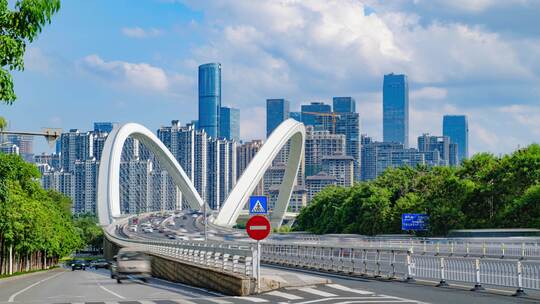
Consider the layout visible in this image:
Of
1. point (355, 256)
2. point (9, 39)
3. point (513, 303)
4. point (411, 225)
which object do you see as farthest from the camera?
point (411, 225)

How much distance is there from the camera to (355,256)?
3969 cm

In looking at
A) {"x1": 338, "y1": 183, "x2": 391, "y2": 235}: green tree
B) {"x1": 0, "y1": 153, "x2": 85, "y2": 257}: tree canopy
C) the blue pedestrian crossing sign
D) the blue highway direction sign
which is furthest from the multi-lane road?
{"x1": 338, "y1": 183, "x2": 391, "y2": 235}: green tree

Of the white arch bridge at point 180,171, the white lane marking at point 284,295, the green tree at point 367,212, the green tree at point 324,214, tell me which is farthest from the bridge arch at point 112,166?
the white lane marking at point 284,295

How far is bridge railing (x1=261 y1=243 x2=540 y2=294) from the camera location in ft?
83.7

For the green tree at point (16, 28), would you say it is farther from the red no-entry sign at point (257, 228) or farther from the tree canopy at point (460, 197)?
the tree canopy at point (460, 197)

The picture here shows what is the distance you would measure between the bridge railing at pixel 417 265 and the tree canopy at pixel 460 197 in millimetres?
29852

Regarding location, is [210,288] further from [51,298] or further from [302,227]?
[302,227]

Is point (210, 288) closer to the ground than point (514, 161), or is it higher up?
closer to the ground

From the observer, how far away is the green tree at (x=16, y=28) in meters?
17.2

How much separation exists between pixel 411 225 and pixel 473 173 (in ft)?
37.1

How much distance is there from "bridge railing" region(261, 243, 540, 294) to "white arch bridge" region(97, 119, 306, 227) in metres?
89.6

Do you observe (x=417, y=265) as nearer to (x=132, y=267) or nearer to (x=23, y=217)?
(x=132, y=267)

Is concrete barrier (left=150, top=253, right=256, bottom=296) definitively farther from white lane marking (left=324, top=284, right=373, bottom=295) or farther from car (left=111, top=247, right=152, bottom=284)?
white lane marking (left=324, top=284, right=373, bottom=295)

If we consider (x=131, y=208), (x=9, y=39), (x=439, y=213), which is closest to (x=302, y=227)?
(x=131, y=208)
